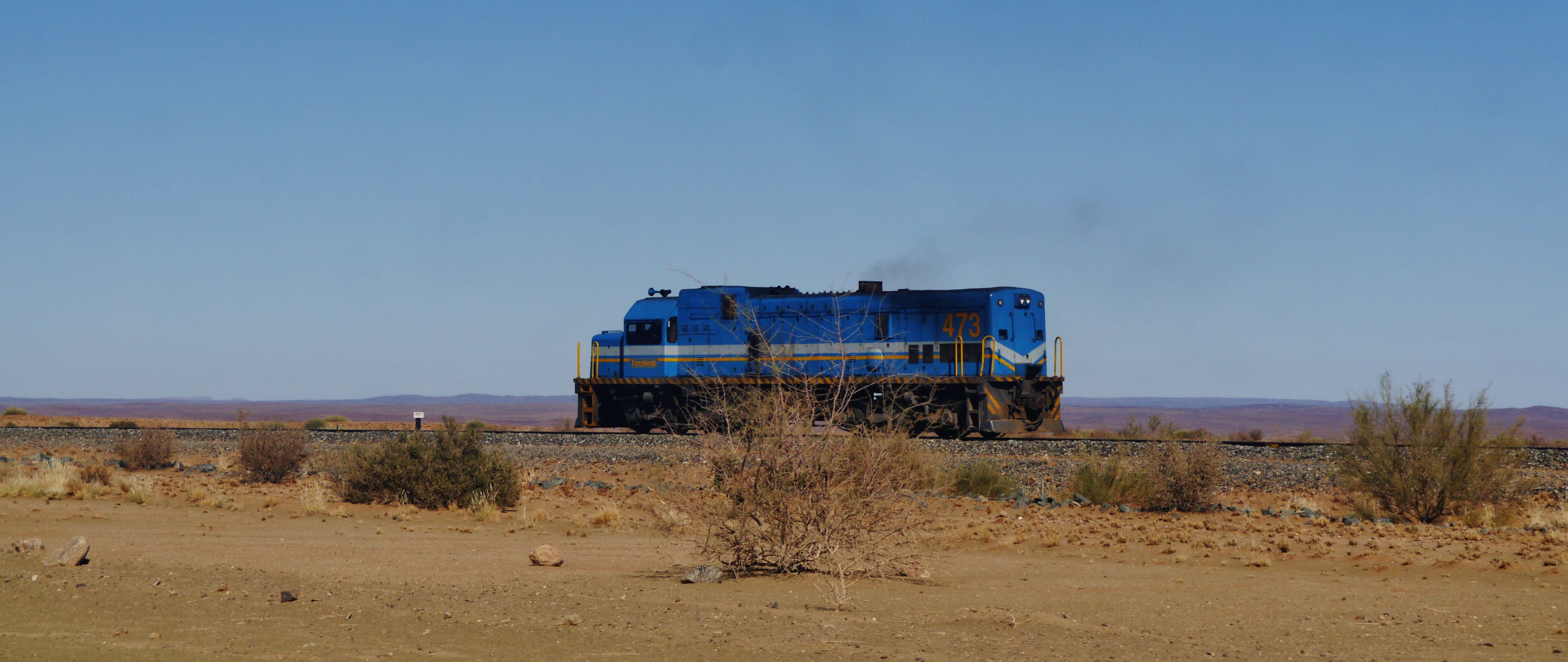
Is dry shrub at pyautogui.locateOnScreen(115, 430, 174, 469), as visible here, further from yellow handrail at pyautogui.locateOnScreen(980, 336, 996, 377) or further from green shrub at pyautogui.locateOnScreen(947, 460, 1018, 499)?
yellow handrail at pyautogui.locateOnScreen(980, 336, 996, 377)

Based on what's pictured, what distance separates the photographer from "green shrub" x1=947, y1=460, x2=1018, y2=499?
63.8 ft

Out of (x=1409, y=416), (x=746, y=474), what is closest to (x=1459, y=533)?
(x=1409, y=416)

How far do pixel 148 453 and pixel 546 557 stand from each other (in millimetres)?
18354

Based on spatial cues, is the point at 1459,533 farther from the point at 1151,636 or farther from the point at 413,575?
the point at 413,575

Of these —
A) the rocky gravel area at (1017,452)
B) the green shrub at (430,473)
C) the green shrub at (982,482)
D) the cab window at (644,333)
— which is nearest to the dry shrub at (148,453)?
the rocky gravel area at (1017,452)

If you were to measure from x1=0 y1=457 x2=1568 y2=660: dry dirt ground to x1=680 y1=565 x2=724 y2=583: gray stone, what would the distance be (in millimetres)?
141

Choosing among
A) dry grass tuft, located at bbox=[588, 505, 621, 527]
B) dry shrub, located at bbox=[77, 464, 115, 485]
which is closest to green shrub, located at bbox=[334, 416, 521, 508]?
dry grass tuft, located at bbox=[588, 505, 621, 527]

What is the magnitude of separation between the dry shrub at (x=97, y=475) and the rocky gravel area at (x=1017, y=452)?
16.7ft

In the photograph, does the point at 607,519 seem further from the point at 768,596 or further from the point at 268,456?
the point at 268,456

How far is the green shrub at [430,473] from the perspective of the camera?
17938 mm

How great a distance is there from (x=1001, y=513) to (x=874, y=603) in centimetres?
786

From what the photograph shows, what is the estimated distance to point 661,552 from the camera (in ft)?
42.9

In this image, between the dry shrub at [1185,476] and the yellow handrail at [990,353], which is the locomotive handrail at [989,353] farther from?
the dry shrub at [1185,476]

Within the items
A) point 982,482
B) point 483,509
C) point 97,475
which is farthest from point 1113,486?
point 97,475
